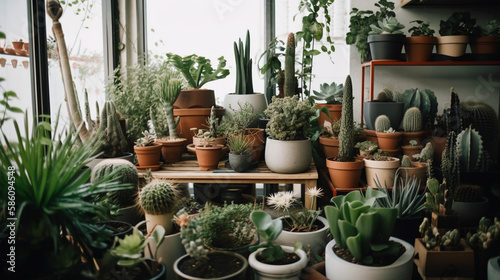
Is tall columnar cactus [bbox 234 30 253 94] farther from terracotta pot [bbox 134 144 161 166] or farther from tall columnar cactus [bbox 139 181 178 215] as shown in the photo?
tall columnar cactus [bbox 139 181 178 215]

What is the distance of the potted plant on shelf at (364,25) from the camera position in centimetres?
248

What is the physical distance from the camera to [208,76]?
2.34 metres

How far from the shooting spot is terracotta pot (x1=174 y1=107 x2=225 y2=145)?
A: 2.19m

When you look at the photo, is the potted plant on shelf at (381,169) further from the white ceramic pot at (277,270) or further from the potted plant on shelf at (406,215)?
the white ceramic pot at (277,270)

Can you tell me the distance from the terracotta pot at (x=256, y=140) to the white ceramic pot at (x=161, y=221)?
783 millimetres

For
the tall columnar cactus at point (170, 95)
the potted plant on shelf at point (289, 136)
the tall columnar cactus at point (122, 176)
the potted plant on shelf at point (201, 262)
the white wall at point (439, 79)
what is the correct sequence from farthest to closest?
the white wall at point (439, 79) → the tall columnar cactus at point (170, 95) → the potted plant on shelf at point (289, 136) → the tall columnar cactus at point (122, 176) → the potted plant on shelf at point (201, 262)

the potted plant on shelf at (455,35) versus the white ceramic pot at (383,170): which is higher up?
the potted plant on shelf at (455,35)

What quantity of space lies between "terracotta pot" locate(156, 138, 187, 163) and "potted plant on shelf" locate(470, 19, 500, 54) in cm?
192

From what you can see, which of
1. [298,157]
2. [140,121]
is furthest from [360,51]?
[140,121]

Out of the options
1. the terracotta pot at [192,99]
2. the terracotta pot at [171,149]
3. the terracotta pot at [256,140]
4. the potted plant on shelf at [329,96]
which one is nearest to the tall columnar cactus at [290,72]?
the potted plant on shelf at [329,96]

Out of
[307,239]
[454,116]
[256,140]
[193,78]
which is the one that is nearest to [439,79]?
[454,116]

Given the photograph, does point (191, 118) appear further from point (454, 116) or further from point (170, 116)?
point (454, 116)

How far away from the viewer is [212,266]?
3.53 feet

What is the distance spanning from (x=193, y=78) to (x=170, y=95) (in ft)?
1.15
